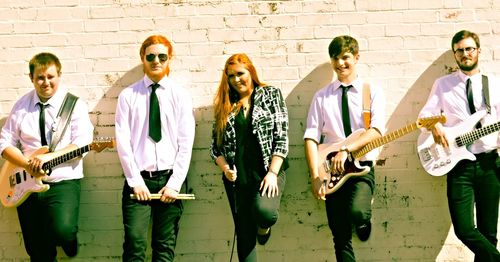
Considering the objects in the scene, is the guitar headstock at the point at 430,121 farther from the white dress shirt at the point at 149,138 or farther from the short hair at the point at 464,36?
the white dress shirt at the point at 149,138

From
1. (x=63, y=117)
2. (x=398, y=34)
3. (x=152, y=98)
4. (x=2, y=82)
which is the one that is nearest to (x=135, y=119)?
(x=152, y=98)

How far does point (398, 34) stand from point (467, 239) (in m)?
1.84

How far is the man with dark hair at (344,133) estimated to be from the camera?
5102 millimetres

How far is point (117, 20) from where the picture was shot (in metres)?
5.70

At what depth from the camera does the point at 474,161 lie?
16.8 ft

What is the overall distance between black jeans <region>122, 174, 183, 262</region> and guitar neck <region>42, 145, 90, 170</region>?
1.49 feet

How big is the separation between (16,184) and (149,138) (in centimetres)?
120

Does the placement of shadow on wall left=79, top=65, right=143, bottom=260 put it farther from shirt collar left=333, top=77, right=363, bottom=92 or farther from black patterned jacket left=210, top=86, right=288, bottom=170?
shirt collar left=333, top=77, right=363, bottom=92

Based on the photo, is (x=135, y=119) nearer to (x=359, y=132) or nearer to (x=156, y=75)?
(x=156, y=75)

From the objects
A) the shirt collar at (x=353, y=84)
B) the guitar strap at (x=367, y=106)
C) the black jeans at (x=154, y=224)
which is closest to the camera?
the black jeans at (x=154, y=224)

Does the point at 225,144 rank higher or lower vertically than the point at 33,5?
lower

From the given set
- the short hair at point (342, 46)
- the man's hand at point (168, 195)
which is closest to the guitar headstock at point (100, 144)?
the man's hand at point (168, 195)

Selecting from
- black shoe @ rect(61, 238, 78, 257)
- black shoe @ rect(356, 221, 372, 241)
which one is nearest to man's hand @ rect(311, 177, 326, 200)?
black shoe @ rect(356, 221, 372, 241)

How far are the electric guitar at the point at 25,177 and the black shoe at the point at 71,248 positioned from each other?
0.54 m
